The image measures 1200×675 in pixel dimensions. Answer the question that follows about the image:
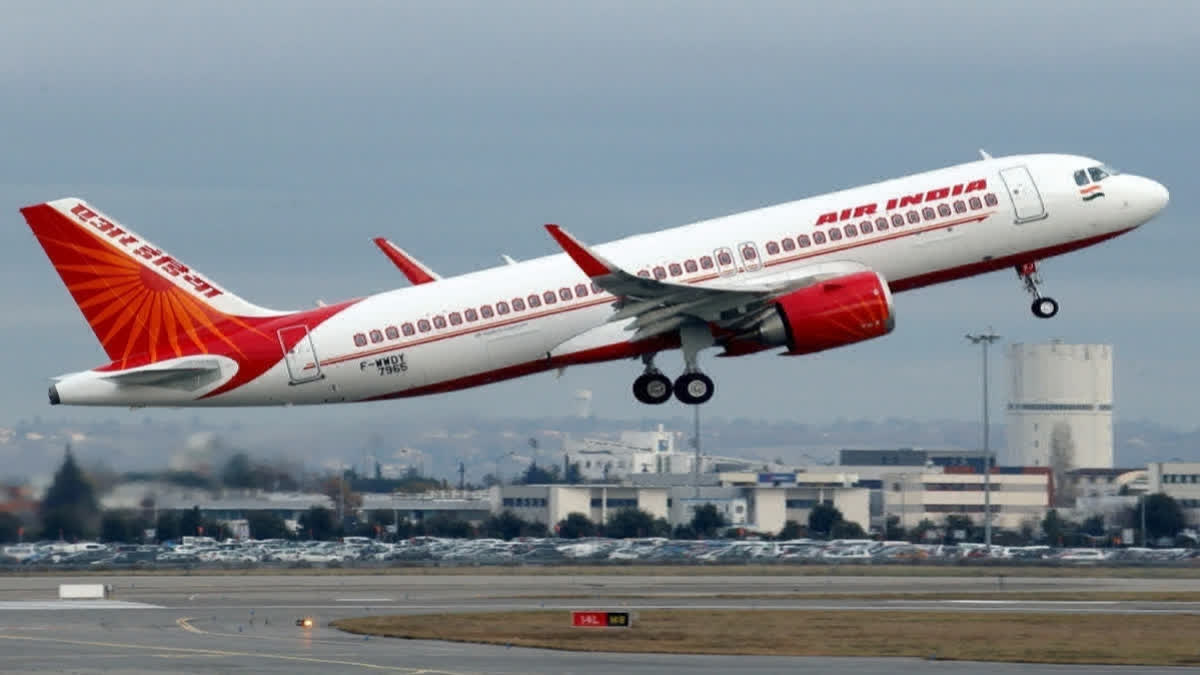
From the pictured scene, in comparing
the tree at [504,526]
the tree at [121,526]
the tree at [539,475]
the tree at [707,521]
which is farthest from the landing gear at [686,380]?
the tree at [539,475]

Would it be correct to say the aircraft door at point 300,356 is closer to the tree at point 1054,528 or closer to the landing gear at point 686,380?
the landing gear at point 686,380

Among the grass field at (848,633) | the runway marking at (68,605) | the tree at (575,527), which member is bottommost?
the grass field at (848,633)

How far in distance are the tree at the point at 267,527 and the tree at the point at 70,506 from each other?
1577 cm

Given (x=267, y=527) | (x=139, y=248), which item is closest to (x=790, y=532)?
(x=267, y=527)

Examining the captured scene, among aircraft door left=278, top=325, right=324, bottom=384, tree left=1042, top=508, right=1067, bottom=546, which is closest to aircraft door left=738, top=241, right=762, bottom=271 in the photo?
aircraft door left=278, top=325, right=324, bottom=384

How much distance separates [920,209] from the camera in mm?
71625

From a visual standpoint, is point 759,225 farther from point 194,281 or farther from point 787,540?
point 787,540

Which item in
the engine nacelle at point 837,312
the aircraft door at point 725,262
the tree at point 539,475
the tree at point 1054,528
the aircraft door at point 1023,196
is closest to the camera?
the engine nacelle at point 837,312

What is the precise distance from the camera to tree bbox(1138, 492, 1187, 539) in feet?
520

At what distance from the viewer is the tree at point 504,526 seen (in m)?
143

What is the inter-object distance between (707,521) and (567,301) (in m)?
91.7

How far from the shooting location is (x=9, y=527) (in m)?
107

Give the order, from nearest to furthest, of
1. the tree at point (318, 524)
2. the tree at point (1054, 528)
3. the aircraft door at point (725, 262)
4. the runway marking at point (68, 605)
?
1. the aircraft door at point (725, 262)
2. the runway marking at point (68, 605)
3. the tree at point (318, 524)
4. the tree at point (1054, 528)

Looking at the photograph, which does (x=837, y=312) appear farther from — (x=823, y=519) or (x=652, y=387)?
(x=823, y=519)
